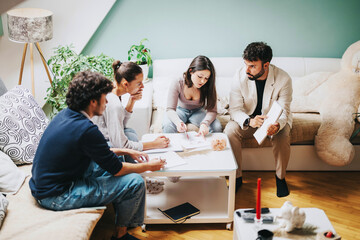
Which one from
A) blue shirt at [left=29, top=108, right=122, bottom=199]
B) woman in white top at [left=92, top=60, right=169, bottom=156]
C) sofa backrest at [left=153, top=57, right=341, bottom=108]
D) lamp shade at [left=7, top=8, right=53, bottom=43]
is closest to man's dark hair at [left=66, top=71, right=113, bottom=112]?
blue shirt at [left=29, top=108, right=122, bottom=199]

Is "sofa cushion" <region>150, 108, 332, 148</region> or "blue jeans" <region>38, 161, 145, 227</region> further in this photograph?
"sofa cushion" <region>150, 108, 332, 148</region>

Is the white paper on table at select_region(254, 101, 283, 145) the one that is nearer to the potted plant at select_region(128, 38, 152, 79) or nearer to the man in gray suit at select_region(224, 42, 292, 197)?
the man in gray suit at select_region(224, 42, 292, 197)

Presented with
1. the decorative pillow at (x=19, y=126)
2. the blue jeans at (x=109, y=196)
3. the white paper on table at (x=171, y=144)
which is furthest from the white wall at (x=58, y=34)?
the blue jeans at (x=109, y=196)

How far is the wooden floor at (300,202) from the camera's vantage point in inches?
85.5

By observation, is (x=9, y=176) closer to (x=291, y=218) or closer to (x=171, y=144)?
(x=171, y=144)

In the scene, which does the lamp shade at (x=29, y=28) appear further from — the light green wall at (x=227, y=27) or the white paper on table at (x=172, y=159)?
the white paper on table at (x=172, y=159)

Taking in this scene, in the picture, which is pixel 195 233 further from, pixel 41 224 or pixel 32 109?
pixel 32 109

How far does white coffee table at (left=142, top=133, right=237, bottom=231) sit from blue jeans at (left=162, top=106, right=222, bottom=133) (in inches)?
5.9

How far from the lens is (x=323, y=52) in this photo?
346 centimetres

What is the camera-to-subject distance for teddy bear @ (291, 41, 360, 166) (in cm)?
263

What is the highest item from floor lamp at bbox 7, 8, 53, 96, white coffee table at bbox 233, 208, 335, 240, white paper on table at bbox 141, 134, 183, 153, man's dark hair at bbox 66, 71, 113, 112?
floor lamp at bbox 7, 8, 53, 96

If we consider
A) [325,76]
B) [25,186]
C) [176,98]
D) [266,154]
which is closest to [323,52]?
[325,76]

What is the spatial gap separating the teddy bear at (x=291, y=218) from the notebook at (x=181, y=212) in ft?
2.15

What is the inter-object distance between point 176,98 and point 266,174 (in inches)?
34.4
